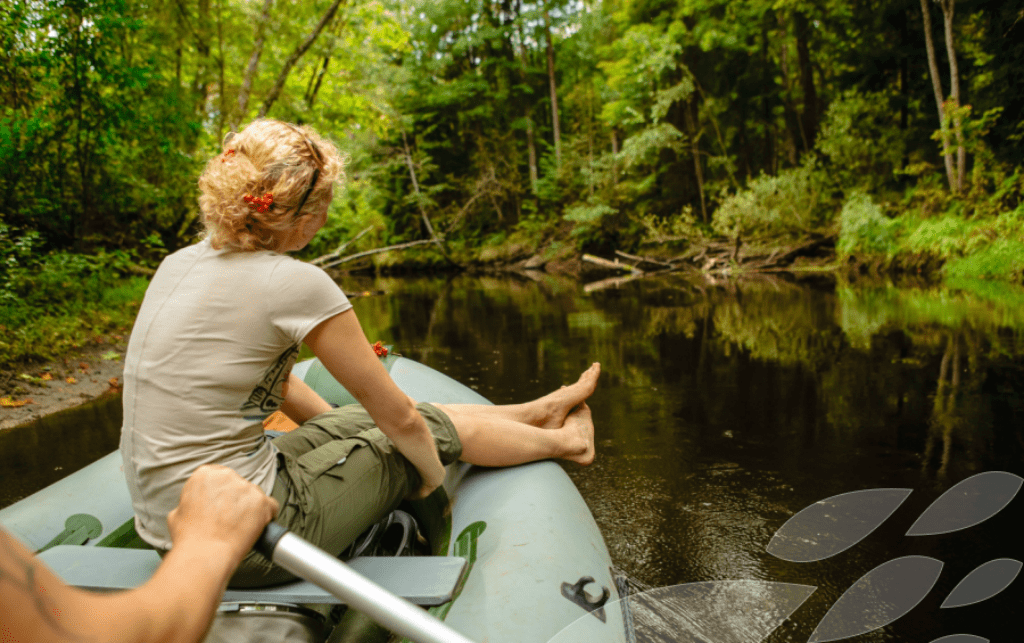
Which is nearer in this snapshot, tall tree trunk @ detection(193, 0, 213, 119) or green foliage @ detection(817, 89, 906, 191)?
tall tree trunk @ detection(193, 0, 213, 119)

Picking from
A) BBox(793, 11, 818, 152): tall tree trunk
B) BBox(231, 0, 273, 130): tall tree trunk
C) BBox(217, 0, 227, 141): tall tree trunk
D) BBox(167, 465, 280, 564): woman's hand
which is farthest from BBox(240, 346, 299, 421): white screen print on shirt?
BBox(793, 11, 818, 152): tall tree trunk

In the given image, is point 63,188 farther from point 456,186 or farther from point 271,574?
point 456,186

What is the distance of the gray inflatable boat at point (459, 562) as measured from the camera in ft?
3.70

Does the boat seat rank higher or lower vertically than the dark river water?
higher

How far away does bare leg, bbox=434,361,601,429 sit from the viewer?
6.69 ft

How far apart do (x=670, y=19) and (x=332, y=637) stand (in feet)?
56.5

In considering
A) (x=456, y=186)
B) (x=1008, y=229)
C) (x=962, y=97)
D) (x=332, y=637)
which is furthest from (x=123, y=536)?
(x=456, y=186)

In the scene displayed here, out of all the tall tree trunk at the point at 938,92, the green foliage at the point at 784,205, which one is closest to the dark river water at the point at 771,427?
the tall tree trunk at the point at 938,92

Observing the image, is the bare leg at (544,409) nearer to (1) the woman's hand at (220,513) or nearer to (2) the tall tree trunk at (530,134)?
(1) the woman's hand at (220,513)

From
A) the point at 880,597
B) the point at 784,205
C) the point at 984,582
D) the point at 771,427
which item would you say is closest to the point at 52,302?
the point at 771,427

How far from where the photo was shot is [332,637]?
1.31 meters

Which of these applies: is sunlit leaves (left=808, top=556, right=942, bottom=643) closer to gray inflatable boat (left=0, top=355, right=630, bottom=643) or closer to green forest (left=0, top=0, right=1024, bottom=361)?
gray inflatable boat (left=0, top=355, right=630, bottom=643)

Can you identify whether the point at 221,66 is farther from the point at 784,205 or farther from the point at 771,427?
the point at 784,205

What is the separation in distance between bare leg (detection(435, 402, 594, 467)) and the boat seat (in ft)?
1.57
